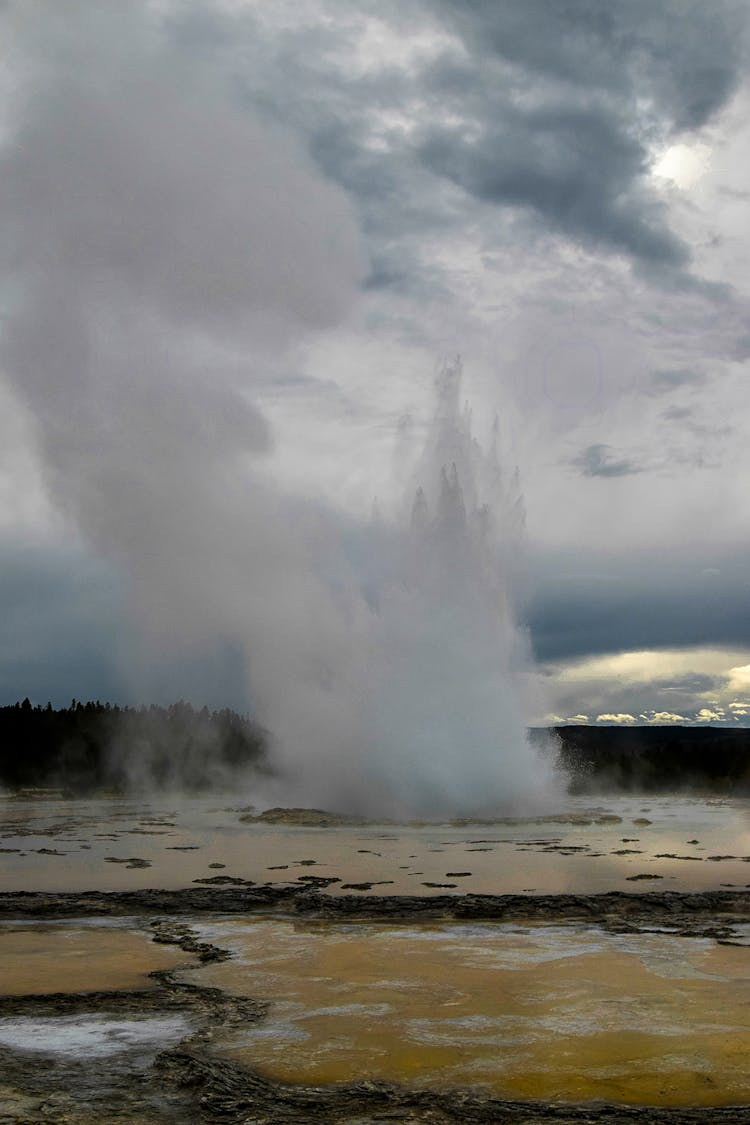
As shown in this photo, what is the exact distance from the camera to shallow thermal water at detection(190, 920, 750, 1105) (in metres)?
8.09

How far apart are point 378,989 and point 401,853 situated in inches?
561

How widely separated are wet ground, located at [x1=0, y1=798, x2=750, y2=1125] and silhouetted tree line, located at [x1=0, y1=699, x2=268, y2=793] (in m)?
51.3

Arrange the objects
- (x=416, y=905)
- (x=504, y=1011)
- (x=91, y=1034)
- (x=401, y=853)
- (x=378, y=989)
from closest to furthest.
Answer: (x=91, y=1034) → (x=504, y=1011) → (x=378, y=989) → (x=416, y=905) → (x=401, y=853)

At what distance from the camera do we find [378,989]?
1103cm

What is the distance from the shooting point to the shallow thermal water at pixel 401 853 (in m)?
20.1

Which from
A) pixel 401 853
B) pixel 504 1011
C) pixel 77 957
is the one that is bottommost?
pixel 77 957

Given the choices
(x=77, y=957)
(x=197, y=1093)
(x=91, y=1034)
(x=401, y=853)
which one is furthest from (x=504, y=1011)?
(x=401, y=853)

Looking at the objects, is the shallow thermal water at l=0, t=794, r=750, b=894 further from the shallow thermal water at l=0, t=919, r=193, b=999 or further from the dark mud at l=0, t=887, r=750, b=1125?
the dark mud at l=0, t=887, r=750, b=1125

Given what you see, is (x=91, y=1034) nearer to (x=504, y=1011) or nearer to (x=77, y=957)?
(x=77, y=957)

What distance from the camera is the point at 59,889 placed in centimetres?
1931

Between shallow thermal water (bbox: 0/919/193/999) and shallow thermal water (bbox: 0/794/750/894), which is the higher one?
shallow thermal water (bbox: 0/794/750/894)

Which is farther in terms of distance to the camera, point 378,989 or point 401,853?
point 401,853

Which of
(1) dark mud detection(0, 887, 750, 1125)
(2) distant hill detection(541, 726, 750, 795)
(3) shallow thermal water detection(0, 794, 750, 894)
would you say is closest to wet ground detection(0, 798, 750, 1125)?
(1) dark mud detection(0, 887, 750, 1125)

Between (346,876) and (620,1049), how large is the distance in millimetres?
12762
